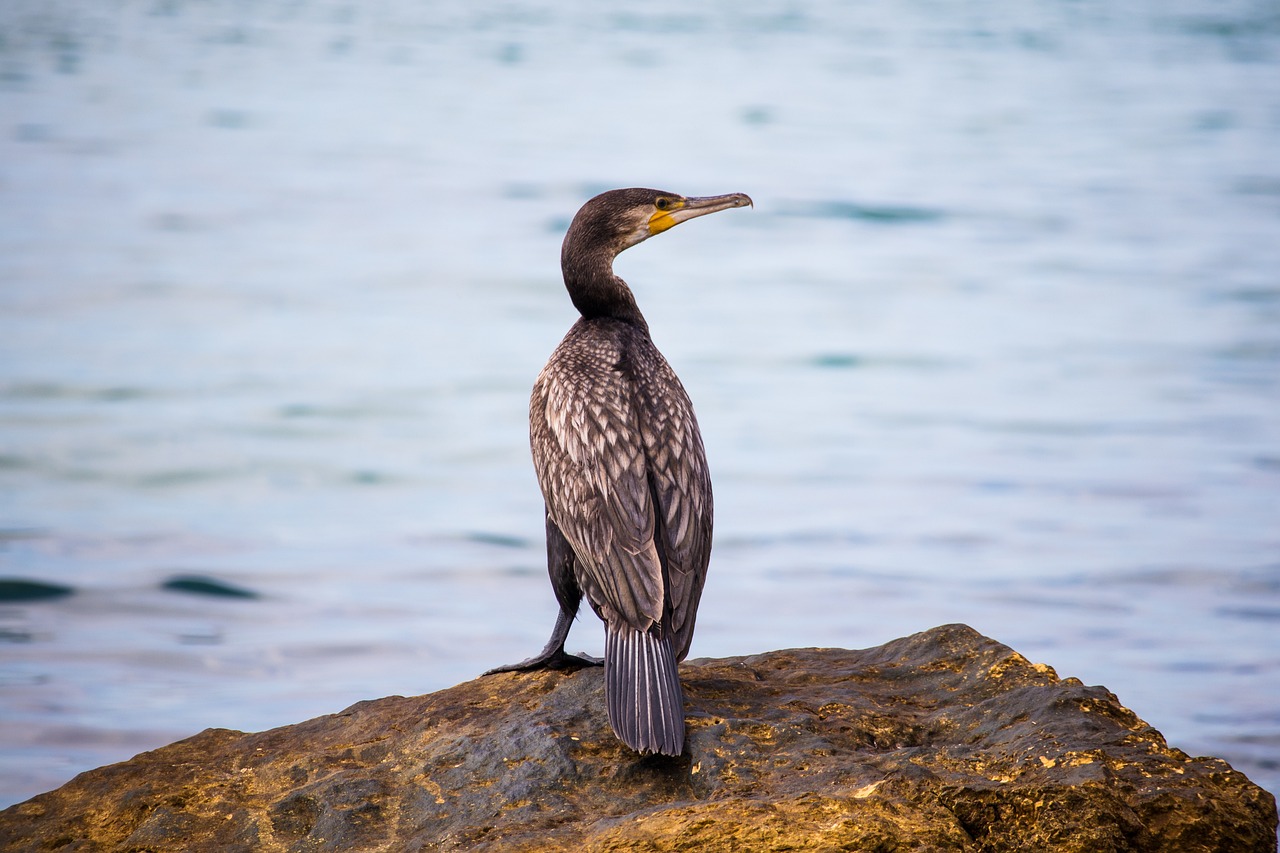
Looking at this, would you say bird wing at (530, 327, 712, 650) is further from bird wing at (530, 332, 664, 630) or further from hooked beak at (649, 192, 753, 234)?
hooked beak at (649, 192, 753, 234)

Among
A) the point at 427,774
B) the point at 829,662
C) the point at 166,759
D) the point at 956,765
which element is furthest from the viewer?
the point at 829,662

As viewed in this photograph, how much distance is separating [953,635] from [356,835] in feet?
7.50

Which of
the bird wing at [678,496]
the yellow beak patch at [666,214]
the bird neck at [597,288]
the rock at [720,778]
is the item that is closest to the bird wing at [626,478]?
the bird wing at [678,496]

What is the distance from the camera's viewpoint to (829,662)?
5.57 m

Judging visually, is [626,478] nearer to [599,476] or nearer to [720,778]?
[599,476]

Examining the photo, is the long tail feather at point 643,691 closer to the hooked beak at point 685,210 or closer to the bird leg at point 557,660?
the bird leg at point 557,660

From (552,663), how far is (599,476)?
0.75m

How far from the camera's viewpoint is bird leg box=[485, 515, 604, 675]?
533 cm

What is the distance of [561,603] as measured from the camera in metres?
5.41

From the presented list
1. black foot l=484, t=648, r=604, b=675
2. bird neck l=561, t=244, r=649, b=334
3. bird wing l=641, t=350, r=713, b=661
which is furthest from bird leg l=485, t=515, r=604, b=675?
bird neck l=561, t=244, r=649, b=334

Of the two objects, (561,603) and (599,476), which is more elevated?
(599,476)

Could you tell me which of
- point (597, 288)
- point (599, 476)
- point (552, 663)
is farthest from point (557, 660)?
point (597, 288)

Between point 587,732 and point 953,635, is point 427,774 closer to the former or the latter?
point 587,732

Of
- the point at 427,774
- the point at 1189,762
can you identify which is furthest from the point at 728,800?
the point at 1189,762
